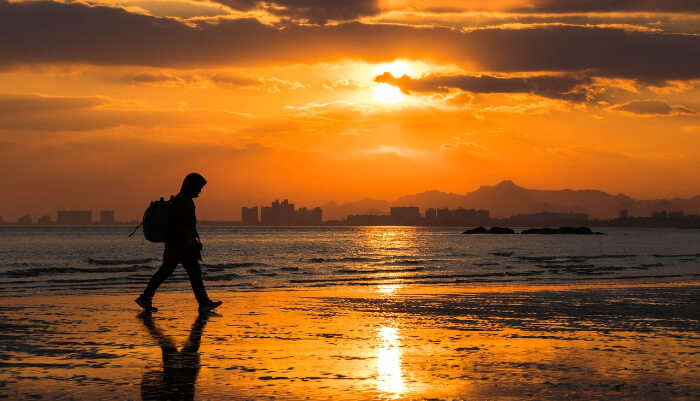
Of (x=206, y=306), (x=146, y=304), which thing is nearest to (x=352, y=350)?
(x=206, y=306)

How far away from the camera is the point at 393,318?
13367mm

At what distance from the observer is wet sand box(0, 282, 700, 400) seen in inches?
285

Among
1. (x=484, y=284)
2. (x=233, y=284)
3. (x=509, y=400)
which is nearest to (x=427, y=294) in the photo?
(x=484, y=284)

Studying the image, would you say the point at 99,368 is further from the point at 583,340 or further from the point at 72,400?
the point at 583,340

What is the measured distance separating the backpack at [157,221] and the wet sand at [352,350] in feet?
4.52

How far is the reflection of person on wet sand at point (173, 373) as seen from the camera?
7.02 m

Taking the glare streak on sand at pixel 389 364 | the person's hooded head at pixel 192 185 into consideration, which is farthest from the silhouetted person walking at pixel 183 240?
the glare streak on sand at pixel 389 364

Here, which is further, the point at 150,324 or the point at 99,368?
the point at 150,324

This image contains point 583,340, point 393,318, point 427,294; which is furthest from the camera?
point 427,294

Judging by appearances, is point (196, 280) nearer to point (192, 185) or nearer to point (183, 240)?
point (183, 240)

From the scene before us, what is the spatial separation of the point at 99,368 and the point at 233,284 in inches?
621

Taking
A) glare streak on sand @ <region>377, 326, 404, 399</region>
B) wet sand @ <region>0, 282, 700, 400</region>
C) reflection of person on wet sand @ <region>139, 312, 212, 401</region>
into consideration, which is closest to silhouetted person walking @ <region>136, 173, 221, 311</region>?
wet sand @ <region>0, 282, 700, 400</region>

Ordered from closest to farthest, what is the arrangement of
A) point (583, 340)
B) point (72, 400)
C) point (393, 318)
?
point (72, 400), point (583, 340), point (393, 318)

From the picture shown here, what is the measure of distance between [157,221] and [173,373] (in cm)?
676
